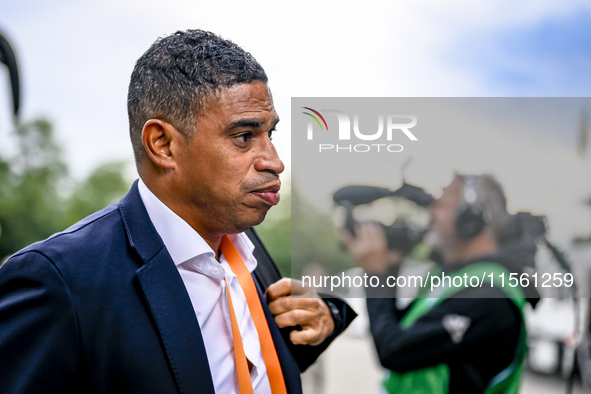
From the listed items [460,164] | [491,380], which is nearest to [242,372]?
[491,380]

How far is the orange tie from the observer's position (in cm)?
120

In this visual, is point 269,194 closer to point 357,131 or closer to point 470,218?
point 357,131

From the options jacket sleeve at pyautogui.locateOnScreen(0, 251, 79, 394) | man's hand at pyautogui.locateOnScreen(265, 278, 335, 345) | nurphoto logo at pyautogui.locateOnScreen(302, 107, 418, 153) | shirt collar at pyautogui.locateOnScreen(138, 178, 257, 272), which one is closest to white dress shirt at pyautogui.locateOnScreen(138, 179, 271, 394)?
shirt collar at pyautogui.locateOnScreen(138, 178, 257, 272)

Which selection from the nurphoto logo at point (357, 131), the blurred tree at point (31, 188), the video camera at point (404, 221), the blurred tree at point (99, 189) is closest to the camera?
the nurphoto logo at point (357, 131)

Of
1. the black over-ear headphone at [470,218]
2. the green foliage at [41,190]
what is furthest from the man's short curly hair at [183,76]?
the green foliage at [41,190]

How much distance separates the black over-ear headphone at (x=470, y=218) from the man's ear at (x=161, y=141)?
1.72 metres

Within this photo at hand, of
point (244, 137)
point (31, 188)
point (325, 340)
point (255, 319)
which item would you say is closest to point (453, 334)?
point (325, 340)

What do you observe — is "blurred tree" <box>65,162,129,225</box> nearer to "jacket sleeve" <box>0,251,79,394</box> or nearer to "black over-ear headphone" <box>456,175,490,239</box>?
"black over-ear headphone" <box>456,175,490,239</box>

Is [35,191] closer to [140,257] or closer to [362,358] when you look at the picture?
[362,358]

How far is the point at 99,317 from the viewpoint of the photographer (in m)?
0.93

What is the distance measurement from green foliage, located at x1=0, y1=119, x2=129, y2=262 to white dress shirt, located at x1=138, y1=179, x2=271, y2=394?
22.0 meters

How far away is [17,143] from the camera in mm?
24547

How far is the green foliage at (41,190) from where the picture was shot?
21.9 meters

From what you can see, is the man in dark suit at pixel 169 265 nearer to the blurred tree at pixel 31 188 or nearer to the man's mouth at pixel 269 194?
the man's mouth at pixel 269 194
